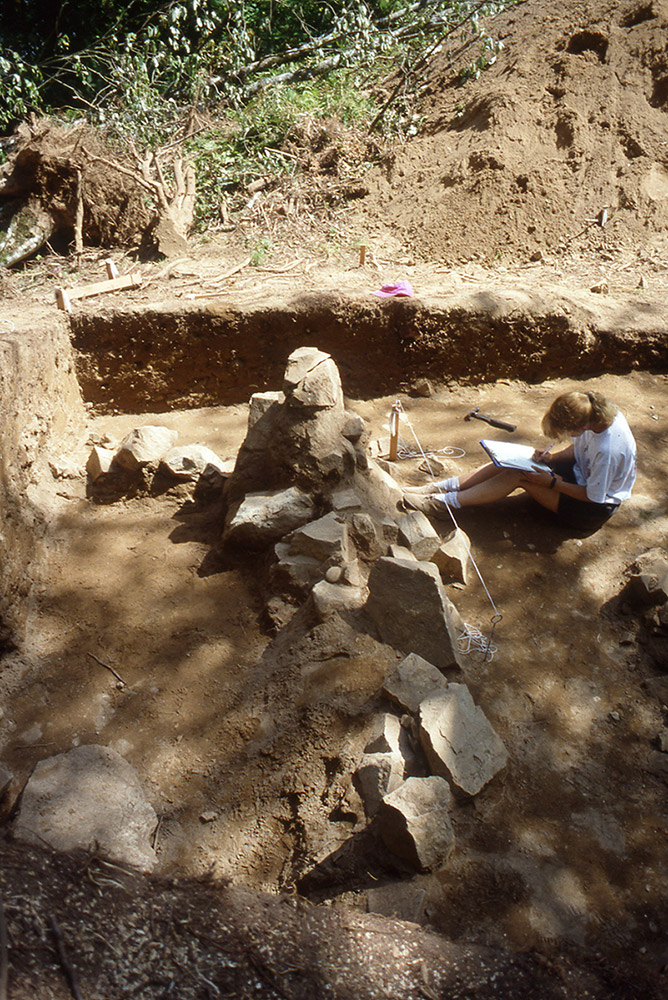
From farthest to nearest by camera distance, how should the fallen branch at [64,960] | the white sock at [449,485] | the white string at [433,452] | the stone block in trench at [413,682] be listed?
the white string at [433,452]
the white sock at [449,485]
the stone block in trench at [413,682]
the fallen branch at [64,960]

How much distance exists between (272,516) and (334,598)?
729mm

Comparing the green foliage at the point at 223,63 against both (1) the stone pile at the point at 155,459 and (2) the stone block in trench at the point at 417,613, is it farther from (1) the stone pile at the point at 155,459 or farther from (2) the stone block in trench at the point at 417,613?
(2) the stone block in trench at the point at 417,613

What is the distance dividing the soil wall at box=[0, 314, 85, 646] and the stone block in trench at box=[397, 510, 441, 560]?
2.02 m

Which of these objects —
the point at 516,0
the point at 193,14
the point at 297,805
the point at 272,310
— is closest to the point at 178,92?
the point at 193,14

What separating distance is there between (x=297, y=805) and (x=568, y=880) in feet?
3.26

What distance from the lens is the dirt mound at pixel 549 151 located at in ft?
22.7

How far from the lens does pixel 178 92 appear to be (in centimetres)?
934

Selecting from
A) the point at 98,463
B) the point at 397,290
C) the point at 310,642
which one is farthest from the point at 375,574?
the point at 397,290

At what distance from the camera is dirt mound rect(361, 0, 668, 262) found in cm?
692

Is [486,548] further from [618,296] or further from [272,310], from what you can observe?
[618,296]

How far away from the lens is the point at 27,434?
4.44m

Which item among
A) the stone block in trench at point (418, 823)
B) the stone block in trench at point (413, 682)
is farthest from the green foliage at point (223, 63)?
the stone block in trench at point (418, 823)

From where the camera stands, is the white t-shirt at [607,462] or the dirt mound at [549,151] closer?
the white t-shirt at [607,462]

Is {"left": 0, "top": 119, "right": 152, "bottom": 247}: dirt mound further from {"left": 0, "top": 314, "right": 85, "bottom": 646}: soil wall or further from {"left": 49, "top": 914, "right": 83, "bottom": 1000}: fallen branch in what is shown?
{"left": 49, "top": 914, "right": 83, "bottom": 1000}: fallen branch
